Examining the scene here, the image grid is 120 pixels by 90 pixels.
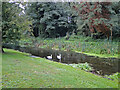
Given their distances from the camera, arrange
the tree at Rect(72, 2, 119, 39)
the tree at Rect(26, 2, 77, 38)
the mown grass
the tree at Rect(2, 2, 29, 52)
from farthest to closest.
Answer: the tree at Rect(26, 2, 77, 38) → the tree at Rect(72, 2, 119, 39) → the mown grass → the tree at Rect(2, 2, 29, 52)

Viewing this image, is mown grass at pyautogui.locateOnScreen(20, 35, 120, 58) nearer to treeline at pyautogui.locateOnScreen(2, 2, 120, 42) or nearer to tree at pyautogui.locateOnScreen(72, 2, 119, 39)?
tree at pyautogui.locateOnScreen(72, 2, 119, 39)

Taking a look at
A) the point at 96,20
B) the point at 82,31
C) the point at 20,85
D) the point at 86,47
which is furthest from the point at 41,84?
the point at 82,31

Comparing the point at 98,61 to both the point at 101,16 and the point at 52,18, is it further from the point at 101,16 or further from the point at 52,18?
the point at 52,18

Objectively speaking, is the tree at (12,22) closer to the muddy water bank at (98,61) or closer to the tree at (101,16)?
the muddy water bank at (98,61)

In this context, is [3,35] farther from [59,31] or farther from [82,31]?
[59,31]

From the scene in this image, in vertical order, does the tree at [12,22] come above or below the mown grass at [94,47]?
above

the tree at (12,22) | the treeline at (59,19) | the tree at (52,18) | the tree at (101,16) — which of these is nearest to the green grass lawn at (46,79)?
the tree at (12,22)

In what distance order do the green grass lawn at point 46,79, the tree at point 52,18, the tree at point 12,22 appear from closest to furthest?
the green grass lawn at point 46,79, the tree at point 12,22, the tree at point 52,18

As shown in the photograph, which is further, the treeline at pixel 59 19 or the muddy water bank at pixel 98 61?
the treeline at pixel 59 19

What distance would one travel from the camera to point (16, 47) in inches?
788

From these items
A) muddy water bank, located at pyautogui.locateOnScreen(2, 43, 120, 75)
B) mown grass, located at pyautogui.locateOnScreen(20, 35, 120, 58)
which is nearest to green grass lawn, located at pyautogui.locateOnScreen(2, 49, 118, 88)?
muddy water bank, located at pyautogui.locateOnScreen(2, 43, 120, 75)

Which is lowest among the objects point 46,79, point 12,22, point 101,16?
point 46,79

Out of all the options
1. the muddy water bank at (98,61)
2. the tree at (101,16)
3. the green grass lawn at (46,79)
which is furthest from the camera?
the tree at (101,16)

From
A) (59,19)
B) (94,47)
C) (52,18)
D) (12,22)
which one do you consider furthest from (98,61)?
(52,18)
